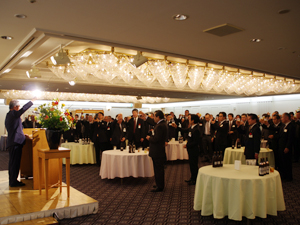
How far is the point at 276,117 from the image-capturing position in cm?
712

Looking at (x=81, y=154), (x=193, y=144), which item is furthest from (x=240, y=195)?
(x=81, y=154)

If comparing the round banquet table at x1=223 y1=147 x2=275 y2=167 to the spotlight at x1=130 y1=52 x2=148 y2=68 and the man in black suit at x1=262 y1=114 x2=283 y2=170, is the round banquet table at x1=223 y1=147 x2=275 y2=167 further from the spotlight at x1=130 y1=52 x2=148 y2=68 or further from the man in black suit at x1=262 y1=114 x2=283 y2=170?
the spotlight at x1=130 y1=52 x2=148 y2=68

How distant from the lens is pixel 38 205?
13.7ft

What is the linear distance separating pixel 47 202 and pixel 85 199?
0.62 m

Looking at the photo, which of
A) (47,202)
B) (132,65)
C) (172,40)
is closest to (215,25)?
(172,40)

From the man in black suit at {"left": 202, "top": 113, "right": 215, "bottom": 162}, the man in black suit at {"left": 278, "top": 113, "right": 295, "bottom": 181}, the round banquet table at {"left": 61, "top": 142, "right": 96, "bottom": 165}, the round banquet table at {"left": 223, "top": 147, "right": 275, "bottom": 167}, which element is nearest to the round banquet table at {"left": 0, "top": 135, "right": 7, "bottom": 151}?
the round banquet table at {"left": 61, "top": 142, "right": 96, "bottom": 165}

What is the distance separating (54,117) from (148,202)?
235cm

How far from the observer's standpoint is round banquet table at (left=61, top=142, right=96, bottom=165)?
8820mm

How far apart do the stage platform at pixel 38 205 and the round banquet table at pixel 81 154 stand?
380 centimetres

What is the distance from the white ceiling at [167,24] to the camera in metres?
2.94

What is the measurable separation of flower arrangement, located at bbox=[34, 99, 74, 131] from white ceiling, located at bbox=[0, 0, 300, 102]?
1130mm

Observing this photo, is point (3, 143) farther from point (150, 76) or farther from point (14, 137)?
point (150, 76)

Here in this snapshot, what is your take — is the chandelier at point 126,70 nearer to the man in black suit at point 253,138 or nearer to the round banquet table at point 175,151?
the man in black suit at point 253,138

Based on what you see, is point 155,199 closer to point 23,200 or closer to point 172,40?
point 23,200
